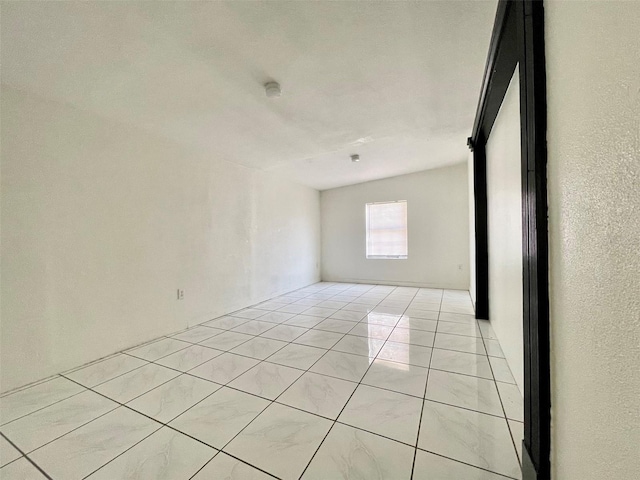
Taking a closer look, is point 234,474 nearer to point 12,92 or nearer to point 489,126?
point 12,92

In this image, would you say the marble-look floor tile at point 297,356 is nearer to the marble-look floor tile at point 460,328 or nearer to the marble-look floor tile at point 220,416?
the marble-look floor tile at point 220,416

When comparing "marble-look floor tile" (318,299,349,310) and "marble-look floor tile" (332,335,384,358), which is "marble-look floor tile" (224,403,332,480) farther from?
"marble-look floor tile" (318,299,349,310)

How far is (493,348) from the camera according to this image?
2277 millimetres

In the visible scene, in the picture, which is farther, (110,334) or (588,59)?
(110,334)

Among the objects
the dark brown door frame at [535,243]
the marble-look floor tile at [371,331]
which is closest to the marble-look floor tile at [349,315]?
the marble-look floor tile at [371,331]

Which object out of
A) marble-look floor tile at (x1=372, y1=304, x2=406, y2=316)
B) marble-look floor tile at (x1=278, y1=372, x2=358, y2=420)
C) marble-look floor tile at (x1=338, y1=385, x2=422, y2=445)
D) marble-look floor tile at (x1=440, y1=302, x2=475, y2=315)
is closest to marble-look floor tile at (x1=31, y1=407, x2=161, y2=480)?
marble-look floor tile at (x1=278, y1=372, x2=358, y2=420)

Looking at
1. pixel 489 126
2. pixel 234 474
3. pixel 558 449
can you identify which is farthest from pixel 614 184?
pixel 489 126

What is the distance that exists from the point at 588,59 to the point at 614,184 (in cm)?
35

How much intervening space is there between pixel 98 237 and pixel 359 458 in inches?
105

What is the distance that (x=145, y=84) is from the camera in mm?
1896

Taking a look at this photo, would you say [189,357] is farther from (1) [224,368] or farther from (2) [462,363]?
(2) [462,363]

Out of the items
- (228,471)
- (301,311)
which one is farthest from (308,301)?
(228,471)

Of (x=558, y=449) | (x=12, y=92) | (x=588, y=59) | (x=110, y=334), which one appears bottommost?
(x=110, y=334)

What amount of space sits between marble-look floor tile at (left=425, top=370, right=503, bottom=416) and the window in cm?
379
